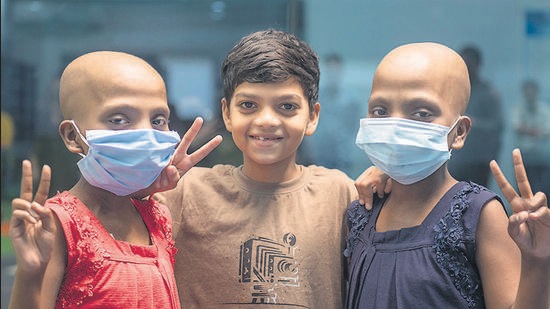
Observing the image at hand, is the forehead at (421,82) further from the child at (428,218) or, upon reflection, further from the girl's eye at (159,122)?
the girl's eye at (159,122)

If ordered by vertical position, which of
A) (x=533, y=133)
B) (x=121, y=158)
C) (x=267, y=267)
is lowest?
(x=533, y=133)

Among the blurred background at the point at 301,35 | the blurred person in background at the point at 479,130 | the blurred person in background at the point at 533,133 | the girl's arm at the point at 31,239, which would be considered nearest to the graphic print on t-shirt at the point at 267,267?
the girl's arm at the point at 31,239

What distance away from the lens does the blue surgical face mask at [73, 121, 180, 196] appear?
2.62m

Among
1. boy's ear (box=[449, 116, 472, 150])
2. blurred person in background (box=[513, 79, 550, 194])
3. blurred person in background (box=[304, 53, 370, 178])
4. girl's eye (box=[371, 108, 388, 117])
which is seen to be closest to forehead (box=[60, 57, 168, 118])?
girl's eye (box=[371, 108, 388, 117])

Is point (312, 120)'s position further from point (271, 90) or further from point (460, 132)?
point (460, 132)

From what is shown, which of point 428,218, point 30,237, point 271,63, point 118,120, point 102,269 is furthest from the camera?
point 271,63

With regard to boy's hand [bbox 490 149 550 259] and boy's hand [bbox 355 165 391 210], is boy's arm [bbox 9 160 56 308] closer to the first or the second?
boy's hand [bbox 355 165 391 210]

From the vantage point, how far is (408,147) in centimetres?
276

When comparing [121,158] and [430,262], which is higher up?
[121,158]

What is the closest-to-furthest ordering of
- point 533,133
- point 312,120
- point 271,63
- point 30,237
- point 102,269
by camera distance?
point 30,237 < point 102,269 < point 271,63 < point 312,120 < point 533,133

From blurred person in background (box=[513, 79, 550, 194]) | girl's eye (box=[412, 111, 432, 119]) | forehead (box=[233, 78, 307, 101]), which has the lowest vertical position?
blurred person in background (box=[513, 79, 550, 194])

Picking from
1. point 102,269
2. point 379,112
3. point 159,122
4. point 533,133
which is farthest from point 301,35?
point 102,269

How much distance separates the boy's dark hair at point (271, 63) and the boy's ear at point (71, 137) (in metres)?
0.65

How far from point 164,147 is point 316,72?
74 centimetres
